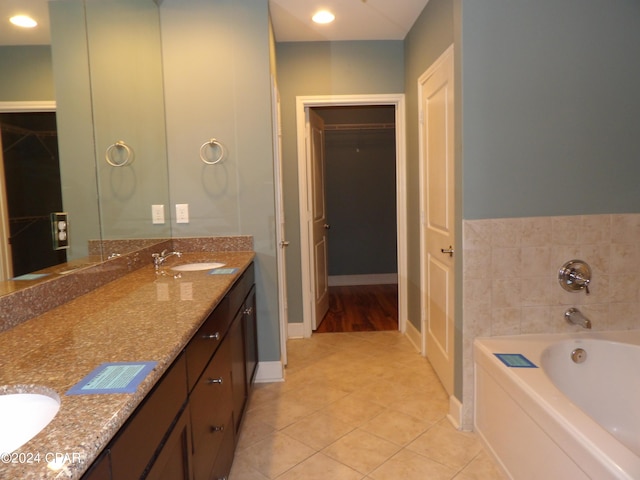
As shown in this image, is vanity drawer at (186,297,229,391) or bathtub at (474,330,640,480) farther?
bathtub at (474,330,640,480)

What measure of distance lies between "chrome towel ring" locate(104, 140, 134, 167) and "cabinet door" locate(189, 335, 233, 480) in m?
1.09

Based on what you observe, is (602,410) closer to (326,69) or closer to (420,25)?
(420,25)

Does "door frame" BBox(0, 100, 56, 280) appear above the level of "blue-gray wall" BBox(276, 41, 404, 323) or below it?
below

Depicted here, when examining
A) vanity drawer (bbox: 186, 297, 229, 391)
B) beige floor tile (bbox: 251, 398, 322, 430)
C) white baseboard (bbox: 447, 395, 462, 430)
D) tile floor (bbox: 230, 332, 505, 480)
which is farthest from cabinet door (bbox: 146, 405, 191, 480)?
white baseboard (bbox: 447, 395, 462, 430)

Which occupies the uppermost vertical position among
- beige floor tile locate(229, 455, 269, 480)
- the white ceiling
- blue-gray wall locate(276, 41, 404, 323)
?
the white ceiling

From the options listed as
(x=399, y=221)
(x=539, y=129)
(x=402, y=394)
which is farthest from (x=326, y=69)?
(x=402, y=394)

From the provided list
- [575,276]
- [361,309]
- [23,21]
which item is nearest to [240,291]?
[23,21]

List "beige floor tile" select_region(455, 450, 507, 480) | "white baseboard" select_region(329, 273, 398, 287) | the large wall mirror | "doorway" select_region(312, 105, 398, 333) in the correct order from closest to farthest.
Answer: the large wall mirror → "beige floor tile" select_region(455, 450, 507, 480) → "doorway" select_region(312, 105, 398, 333) → "white baseboard" select_region(329, 273, 398, 287)

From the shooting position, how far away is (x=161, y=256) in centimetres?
242

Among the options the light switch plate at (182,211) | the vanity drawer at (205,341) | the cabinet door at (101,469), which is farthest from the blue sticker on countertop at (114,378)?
the light switch plate at (182,211)

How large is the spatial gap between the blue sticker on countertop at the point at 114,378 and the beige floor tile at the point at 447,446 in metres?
1.58

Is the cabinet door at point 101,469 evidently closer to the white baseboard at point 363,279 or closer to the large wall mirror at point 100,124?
the large wall mirror at point 100,124

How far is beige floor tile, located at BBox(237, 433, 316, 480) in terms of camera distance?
1.94 meters

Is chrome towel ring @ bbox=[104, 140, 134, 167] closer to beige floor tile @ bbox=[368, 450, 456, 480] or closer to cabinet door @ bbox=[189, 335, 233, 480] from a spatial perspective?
cabinet door @ bbox=[189, 335, 233, 480]
